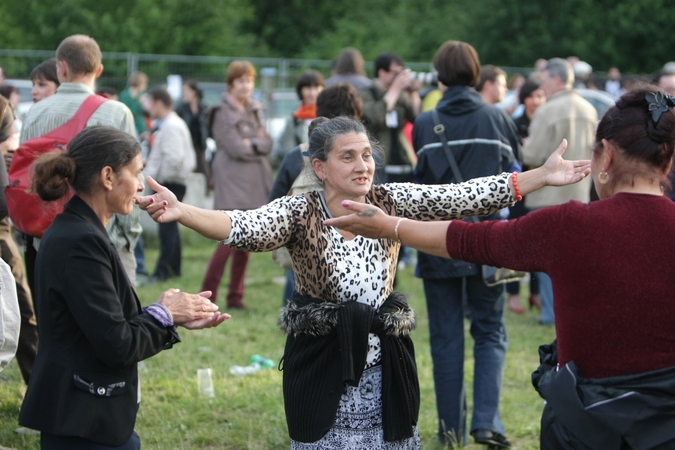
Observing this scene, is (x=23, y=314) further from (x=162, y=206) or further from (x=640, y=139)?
(x=640, y=139)

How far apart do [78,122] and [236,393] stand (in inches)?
86.5

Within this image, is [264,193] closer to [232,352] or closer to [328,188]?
[232,352]

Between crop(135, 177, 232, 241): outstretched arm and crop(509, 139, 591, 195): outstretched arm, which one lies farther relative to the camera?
crop(509, 139, 591, 195): outstretched arm

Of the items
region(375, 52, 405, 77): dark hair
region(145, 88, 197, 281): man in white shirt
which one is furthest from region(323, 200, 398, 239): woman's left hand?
region(145, 88, 197, 281): man in white shirt

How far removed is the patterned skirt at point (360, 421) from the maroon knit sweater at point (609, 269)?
3.41 ft

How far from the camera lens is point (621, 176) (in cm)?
281

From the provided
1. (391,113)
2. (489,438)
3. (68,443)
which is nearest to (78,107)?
(68,443)

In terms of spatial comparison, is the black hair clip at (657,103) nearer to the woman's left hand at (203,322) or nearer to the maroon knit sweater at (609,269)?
the maroon knit sweater at (609,269)

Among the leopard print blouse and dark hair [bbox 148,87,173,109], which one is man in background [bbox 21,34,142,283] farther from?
dark hair [bbox 148,87,173,109]

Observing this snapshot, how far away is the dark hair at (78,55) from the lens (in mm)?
5098

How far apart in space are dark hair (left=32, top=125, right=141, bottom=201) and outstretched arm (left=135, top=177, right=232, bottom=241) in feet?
0.57

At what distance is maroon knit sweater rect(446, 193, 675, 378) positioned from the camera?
2684mm

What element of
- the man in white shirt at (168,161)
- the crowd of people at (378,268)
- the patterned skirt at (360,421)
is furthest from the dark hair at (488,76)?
the patterned skirt at (360,421)

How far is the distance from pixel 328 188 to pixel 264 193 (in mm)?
5279
